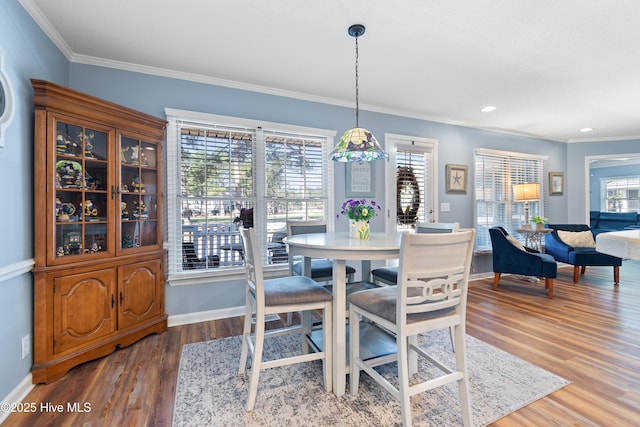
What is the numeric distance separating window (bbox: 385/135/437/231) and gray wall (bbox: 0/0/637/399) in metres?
0.15

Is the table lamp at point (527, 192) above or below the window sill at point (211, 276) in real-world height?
above

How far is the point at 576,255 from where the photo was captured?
175 inches

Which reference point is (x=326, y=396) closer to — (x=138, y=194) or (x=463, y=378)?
(x=463, y=378)

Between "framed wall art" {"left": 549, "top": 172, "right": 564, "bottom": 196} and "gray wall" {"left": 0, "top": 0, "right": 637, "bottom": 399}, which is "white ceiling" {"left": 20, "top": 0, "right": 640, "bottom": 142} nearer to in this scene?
"gray wall" {"left": 0, "top": 0, "right": 637, "bottom": 399}

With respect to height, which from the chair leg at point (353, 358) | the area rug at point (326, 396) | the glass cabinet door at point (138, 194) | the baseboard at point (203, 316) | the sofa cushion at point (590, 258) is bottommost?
the area rug at point (326, 396)

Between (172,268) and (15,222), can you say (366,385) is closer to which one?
(172,268)

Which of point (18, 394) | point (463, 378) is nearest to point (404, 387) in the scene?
point (463, 378)

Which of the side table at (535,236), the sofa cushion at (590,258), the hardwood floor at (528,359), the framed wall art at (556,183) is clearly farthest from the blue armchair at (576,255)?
the framed wall art at (556,183)

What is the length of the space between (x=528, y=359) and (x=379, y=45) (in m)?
2.67

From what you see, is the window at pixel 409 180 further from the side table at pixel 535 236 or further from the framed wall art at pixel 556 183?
the framed wall art at pixel 556 183

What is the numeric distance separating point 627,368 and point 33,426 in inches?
143

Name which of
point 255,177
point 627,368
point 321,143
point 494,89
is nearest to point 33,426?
point 255,177

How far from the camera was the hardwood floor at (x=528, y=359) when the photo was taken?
161 cm

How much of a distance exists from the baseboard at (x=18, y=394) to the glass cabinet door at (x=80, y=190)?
741 mm
